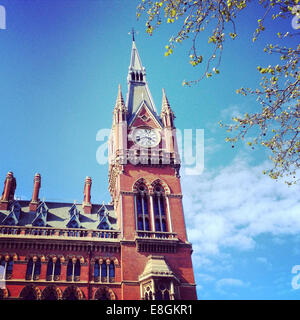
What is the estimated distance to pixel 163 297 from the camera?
97.6 ft

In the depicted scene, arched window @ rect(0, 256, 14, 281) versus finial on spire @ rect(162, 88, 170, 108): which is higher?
finial on spire @ rect(162, 88, 170, 108)

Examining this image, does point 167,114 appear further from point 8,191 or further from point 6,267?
point 6,267

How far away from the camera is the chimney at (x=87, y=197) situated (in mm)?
38688

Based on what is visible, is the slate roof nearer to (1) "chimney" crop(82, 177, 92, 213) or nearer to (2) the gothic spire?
(1) "chimney" crop(82, 177, 92, 213)

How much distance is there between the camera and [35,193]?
38562 mm

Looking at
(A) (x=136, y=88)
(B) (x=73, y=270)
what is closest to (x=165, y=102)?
(A) (x=136, y=88)

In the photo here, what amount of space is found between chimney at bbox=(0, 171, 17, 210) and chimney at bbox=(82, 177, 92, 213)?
7492 millimetres

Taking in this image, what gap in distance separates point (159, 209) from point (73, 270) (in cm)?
999

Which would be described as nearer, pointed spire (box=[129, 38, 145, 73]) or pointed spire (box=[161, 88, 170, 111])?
pointed spire (box=[161, 88, 170, 111])

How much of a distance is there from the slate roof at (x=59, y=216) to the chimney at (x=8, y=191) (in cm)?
74

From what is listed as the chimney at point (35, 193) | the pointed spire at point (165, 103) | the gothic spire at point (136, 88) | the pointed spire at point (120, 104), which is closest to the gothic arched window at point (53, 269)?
the chimney at point (35, 193)

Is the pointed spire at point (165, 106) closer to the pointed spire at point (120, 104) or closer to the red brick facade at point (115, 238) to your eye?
the red brick facade at point (115, 238)

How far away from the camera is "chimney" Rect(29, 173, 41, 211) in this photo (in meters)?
37.6

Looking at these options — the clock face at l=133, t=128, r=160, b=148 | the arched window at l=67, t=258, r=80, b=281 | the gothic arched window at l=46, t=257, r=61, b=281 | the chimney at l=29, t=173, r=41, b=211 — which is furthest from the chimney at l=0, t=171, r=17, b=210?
the clock face at l=133, t=128, r=160, b=148
